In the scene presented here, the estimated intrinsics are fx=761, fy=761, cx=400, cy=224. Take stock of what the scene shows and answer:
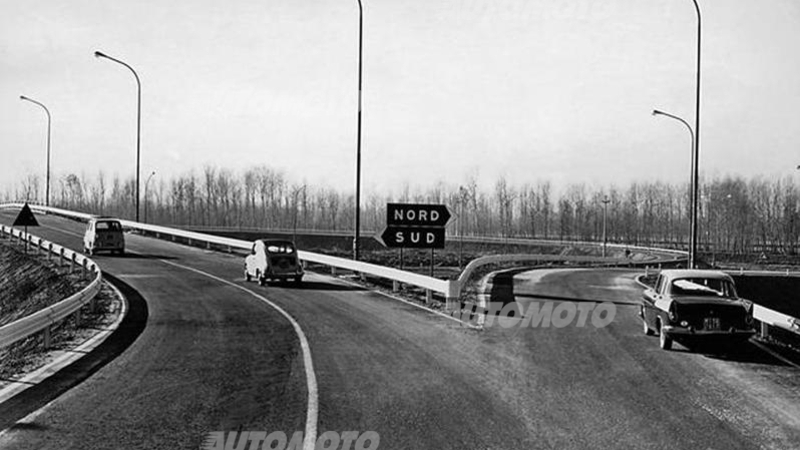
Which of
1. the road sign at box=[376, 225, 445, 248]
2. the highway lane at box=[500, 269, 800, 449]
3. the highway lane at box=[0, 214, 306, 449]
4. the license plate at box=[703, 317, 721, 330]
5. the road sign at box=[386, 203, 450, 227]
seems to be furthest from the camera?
the road sign at box=[386, 203, 450, 227]

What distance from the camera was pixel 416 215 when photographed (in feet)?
81.4

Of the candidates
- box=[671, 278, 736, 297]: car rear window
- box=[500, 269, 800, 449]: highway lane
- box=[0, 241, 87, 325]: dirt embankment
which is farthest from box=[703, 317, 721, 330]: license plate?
box=[0, 241, 87, 325]: dirt embankment

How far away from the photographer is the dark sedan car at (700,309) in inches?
560

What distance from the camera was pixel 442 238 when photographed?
81.1 feet

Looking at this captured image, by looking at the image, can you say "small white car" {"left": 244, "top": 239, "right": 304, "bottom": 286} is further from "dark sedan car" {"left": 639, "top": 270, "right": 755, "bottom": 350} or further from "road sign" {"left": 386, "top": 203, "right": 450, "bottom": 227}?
"dark sedan car" {"left": 639, "top": 270, "right": 755, "bottom": 350}

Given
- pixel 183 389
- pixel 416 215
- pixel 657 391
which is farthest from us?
pixel 416 215

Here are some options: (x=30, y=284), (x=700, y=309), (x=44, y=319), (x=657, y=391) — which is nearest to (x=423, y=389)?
(x=657, y=391)

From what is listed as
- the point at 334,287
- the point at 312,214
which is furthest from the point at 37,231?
the point at 312,214

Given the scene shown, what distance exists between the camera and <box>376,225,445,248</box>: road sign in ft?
79.8

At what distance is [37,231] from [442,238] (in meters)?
38.5

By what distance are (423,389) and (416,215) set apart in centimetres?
1423

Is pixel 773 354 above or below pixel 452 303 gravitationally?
below

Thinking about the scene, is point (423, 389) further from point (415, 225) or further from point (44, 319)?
point (415, 225)

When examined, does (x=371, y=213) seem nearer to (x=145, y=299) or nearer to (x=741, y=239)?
(x=741, y=239)
